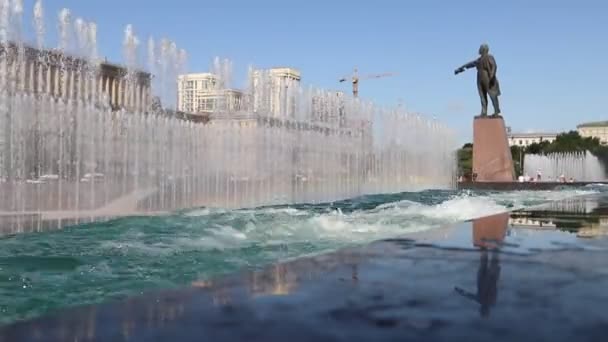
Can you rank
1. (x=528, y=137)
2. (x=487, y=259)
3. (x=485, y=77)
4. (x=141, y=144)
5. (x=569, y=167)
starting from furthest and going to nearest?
(x=528, y=137) → (x=569, y=167) → (x=485, y=77) → (x=141, y=144) → (x=487, y=259)

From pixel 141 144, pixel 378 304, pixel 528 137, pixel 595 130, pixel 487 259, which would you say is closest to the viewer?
pixel 378 304

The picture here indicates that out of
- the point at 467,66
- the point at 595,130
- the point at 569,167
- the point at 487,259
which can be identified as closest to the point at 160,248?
the point at 487,259

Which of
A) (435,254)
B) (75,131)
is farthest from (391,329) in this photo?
(75,131)

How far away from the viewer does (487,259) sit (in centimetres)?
363

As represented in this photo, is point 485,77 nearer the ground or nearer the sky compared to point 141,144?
nearer the sky

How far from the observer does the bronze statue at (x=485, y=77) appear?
2391 cm

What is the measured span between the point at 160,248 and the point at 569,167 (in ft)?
150

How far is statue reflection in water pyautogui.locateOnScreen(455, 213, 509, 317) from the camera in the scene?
101 inches

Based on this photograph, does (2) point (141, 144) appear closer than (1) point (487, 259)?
No

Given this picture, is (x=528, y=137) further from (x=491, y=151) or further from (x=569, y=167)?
(x=491, y=151)

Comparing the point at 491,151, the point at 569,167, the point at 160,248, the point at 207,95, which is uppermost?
the point at 207,95

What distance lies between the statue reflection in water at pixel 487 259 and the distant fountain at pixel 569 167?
3936 cm

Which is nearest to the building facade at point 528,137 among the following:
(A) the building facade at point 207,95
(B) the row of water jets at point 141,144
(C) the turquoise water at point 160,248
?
(B) the row of water jets at point 141,144

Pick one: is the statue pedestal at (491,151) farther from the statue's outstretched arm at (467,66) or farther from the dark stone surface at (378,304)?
the dark stone surface at (378,304)
